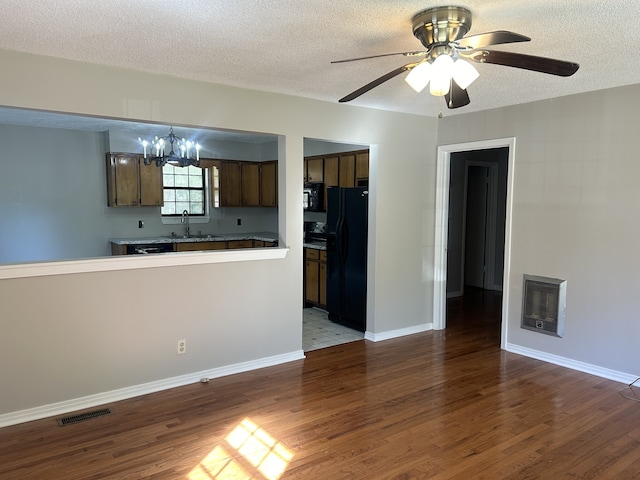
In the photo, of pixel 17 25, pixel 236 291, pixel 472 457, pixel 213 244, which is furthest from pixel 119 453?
pixel 213 244

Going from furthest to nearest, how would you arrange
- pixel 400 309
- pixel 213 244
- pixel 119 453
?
pixel 213 244, pixel 400 309, pixel 119 453

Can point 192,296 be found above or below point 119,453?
above

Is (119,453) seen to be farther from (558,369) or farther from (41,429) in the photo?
(558,369)

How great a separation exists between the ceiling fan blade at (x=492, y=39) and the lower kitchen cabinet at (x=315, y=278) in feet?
13.3

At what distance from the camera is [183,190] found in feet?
23.8

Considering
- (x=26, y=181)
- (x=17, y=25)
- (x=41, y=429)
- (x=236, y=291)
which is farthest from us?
(x=26, y=181)

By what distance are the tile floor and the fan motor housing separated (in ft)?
10.5

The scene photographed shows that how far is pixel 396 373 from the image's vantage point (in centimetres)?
405

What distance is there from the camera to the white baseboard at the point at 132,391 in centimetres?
309

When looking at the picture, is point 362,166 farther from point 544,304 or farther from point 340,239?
point 544,304

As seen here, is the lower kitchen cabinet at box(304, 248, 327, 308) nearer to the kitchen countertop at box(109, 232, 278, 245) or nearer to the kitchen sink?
the kitchen countertop at box(109, 232, 278, 245)

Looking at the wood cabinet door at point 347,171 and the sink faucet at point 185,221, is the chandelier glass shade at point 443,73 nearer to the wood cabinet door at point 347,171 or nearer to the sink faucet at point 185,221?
the wood cabinet door at point 347,171

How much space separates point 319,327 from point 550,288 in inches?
99.4

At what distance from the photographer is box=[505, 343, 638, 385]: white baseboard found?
3.86 meters
